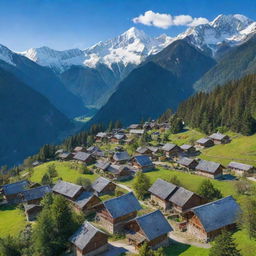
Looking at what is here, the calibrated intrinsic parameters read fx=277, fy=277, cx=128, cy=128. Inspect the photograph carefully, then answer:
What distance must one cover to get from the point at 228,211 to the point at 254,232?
10.6 m

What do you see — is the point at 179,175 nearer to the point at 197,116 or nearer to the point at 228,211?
→ the point at 228,211

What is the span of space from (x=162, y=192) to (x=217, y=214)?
19.5 metres

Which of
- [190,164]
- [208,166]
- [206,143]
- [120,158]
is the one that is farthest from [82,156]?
[208,166]

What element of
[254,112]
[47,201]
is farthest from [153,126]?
[47,201]

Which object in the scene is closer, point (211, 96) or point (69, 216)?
point (69, 216)

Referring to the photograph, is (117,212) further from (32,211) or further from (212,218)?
(32,211)

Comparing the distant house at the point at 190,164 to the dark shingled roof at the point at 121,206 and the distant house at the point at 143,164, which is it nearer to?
the distant house at the point at 143,164

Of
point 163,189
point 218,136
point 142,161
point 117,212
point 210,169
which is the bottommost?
point 210,169

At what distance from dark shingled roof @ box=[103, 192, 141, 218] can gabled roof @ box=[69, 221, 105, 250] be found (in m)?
7.79

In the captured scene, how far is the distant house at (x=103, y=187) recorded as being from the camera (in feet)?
271

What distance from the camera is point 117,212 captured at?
61.1 m

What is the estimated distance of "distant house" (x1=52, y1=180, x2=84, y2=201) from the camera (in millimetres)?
76938

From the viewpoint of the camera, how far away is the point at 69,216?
5603 cm

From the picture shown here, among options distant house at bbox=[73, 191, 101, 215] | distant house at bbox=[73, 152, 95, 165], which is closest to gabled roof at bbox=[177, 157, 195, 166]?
distant house at bbox=[73, 191, 101, 215]
